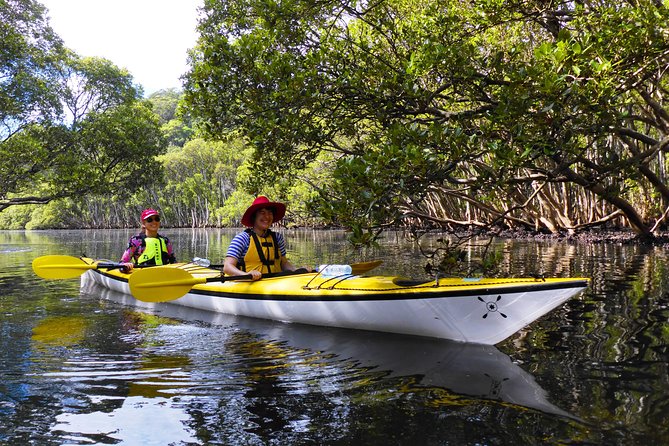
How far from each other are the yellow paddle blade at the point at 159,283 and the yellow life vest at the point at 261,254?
0.69 m

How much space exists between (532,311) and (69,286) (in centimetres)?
859

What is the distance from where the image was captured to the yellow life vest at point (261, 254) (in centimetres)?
625

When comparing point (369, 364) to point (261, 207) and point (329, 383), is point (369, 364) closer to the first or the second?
point (329, 383)

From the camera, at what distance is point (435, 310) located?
4.45 metres

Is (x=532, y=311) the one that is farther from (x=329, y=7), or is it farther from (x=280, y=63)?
(x=329, y=7)

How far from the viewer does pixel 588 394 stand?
10.2ft

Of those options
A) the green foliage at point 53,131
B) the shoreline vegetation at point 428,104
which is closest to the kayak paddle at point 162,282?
the shoreline vegetation at point 428,104

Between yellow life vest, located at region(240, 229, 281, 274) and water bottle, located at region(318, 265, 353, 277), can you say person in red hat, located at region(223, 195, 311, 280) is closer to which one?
yellow life vest, located at region(240, 229, 281, 274)

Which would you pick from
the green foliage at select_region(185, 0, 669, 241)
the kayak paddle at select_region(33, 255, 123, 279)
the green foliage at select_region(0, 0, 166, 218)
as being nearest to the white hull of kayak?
the green foliage at select_region(185, 0, 669, 241)

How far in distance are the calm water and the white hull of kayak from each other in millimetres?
129

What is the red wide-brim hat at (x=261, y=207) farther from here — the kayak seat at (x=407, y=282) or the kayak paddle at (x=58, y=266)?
the kayak paddle at (x=58, y=266)

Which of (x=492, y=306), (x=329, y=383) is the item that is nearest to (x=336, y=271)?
(x=492, y=306)

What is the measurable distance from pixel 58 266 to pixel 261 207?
4.03 meters

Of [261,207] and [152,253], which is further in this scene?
[152,253]
